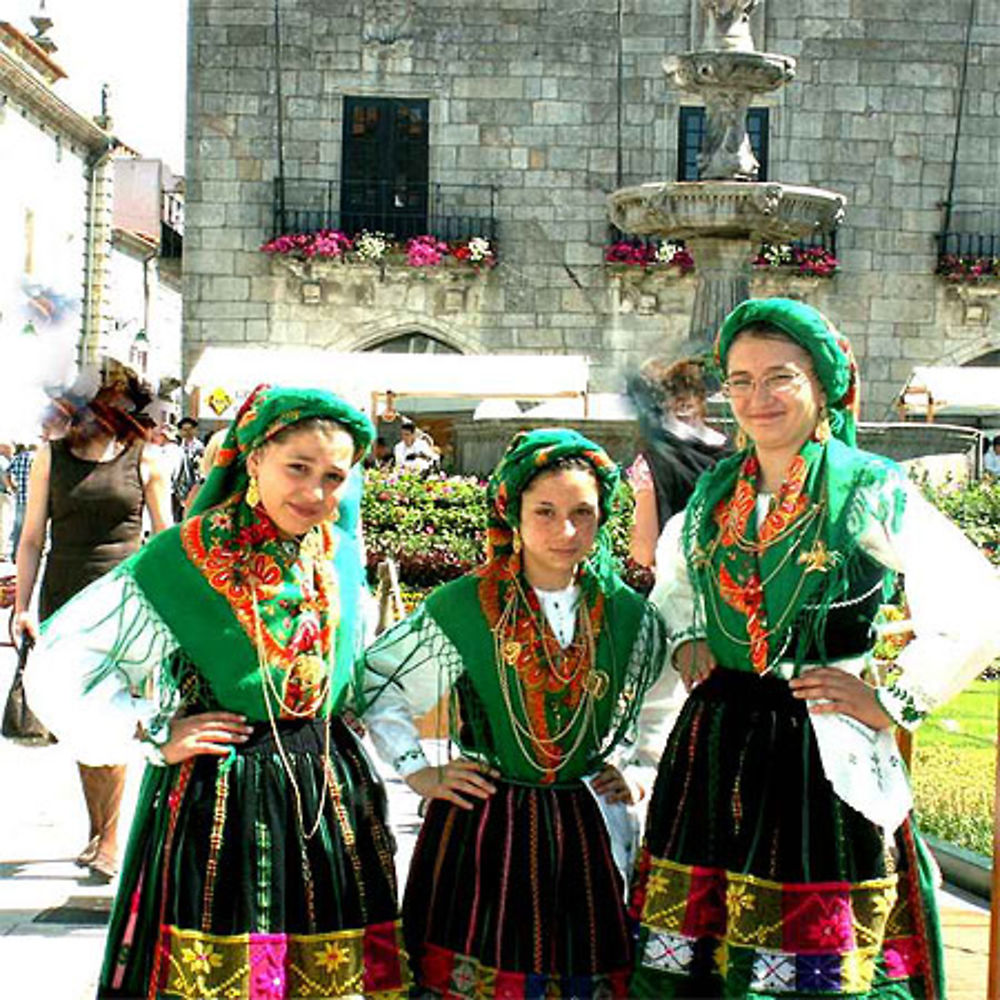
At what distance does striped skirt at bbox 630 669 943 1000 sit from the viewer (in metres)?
3.36

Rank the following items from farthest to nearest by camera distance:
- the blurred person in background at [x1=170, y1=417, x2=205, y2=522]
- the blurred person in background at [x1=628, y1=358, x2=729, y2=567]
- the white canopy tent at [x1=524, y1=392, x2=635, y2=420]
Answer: the white canopy tent at [x1=524, y1=392, x2=635, y2=420], the blurred person in background at [x1=170, y1=417, x2=205, y2=522], the blurred person in background at [x1=628, y1=358, x2=729, y2=567]

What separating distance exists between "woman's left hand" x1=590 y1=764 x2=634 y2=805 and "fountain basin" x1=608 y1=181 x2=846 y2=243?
9.47 m

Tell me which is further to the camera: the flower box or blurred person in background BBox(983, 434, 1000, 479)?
the flower box

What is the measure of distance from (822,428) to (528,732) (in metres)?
0.87

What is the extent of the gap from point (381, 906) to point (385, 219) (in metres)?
20.8

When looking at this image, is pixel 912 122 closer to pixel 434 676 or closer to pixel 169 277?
pixel 434 676

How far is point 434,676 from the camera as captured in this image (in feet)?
12.6

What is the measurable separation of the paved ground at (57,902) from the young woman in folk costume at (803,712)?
1.43 m

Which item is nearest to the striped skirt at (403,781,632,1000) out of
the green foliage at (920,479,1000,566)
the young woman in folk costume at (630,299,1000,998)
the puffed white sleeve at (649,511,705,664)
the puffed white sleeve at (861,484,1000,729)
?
the young woman in folk costume at (630,299,1000,998)

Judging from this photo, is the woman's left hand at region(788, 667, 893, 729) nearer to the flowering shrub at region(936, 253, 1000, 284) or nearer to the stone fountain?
the stone fountain

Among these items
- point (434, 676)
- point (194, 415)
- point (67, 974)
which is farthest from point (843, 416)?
point (194, 415)

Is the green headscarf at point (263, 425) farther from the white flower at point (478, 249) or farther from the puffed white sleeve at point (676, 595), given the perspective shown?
the white flower at point (478, 249)

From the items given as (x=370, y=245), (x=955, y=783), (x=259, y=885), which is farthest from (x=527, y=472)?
(x=370, y=245)

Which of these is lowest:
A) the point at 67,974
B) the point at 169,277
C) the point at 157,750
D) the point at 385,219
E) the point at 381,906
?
the point at 67,974
